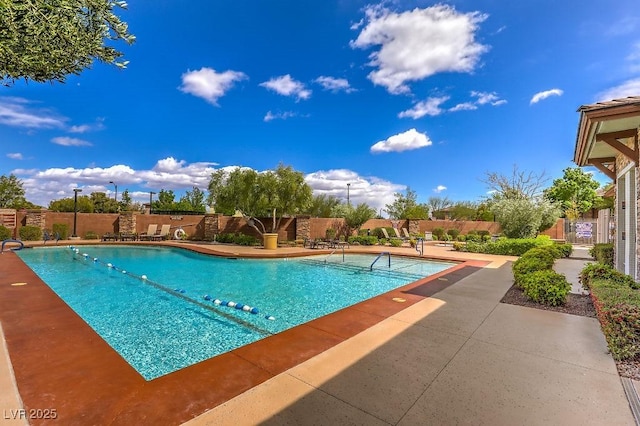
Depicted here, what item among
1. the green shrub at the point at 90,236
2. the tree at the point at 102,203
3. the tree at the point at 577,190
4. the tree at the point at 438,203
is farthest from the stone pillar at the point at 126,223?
the tree at the point at 577,190

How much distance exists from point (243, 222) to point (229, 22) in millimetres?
10740

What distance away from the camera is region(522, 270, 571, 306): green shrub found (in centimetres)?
492

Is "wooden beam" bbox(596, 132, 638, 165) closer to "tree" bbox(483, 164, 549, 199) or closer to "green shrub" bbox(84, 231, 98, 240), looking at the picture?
"green shrub" bbox(84, 231, 98, 240)

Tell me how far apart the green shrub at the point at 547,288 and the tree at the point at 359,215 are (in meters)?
14.0

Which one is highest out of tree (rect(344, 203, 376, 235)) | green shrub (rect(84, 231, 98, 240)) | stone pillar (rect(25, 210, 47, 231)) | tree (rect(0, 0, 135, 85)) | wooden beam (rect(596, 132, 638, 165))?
tree (rect(0, 0, 135, 85))

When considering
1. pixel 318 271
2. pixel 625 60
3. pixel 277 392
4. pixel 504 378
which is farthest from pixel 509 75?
pixel 277 392

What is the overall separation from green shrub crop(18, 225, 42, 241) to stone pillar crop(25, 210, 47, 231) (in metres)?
0.54

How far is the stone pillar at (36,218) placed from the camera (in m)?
16.6

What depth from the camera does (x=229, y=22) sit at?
11547mm

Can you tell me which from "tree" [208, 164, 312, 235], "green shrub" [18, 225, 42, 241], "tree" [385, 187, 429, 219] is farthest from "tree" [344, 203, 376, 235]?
"green shrub" [18, 225, 42, 241]

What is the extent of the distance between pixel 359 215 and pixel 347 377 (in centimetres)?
1702

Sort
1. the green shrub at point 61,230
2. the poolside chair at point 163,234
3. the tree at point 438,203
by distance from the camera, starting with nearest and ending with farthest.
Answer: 1. the green shrub at point 61,230
2. the poolside chair at point 163,234
3. the tree at point 438,203

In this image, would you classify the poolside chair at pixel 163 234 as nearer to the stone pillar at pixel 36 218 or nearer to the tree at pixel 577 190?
the stone pillar at pixel 36 218

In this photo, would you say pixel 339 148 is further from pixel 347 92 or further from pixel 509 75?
pixel 509 75
